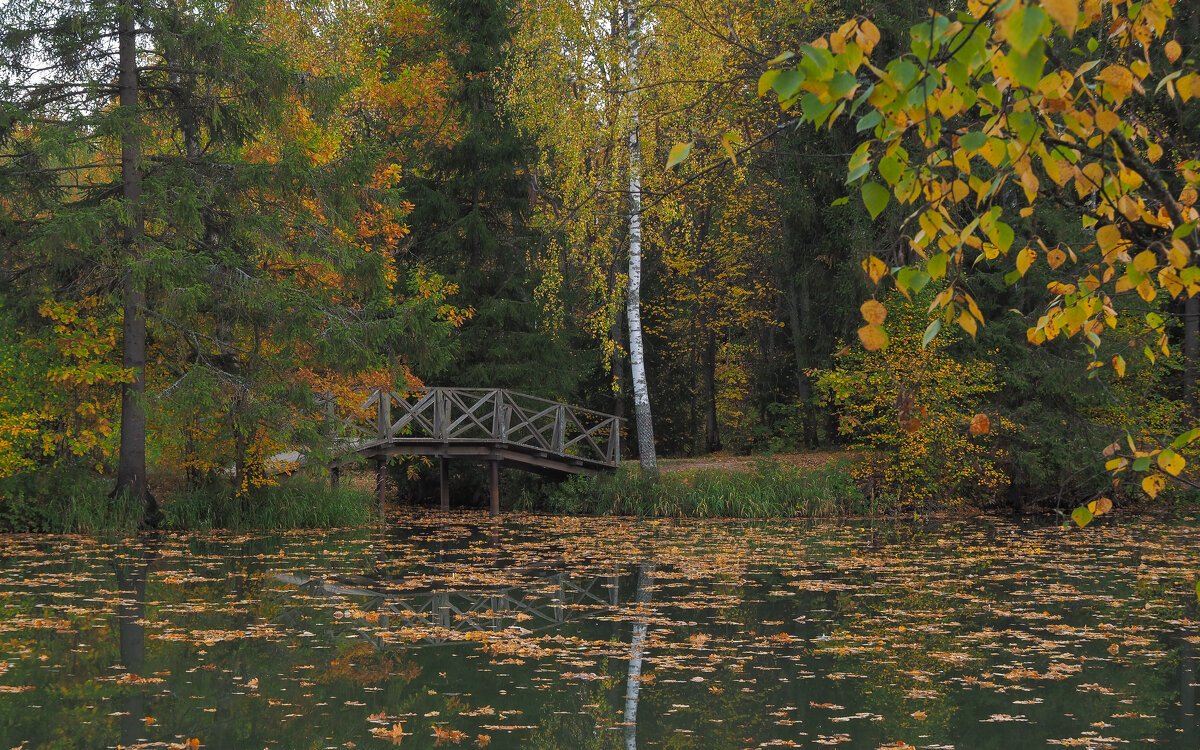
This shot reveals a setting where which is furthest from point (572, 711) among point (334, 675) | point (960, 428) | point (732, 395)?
point (732, 395)

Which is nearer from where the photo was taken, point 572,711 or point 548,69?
point 572,711

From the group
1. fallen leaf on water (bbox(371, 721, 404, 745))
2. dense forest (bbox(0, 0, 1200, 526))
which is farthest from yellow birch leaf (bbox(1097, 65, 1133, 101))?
dense forest (bbox(0, 0, 1200, 526))

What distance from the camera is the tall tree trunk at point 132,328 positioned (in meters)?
13.3

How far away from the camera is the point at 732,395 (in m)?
28.0

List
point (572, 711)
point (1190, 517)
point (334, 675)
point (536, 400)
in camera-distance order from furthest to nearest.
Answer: point (536, 400), point (1190, 517), point (334, 675), point (572, 711)

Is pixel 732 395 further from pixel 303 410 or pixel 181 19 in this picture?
pixel 181 19

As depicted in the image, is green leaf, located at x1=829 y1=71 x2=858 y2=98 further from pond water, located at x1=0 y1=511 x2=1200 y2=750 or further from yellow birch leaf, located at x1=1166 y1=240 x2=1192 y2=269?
pond water, located at x1=0 y1=511 x2=1200 y2=750

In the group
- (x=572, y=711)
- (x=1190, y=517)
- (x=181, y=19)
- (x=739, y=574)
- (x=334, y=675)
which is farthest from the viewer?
(x=1190, y=517)

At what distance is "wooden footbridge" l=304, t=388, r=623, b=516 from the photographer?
17.2 meters

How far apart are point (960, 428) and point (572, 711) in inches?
526

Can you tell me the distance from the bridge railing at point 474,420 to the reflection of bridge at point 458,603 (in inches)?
273

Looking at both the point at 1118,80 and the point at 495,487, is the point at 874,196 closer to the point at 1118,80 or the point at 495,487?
the point at 1118,80

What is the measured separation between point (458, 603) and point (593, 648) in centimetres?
204

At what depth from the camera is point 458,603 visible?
331 inches
